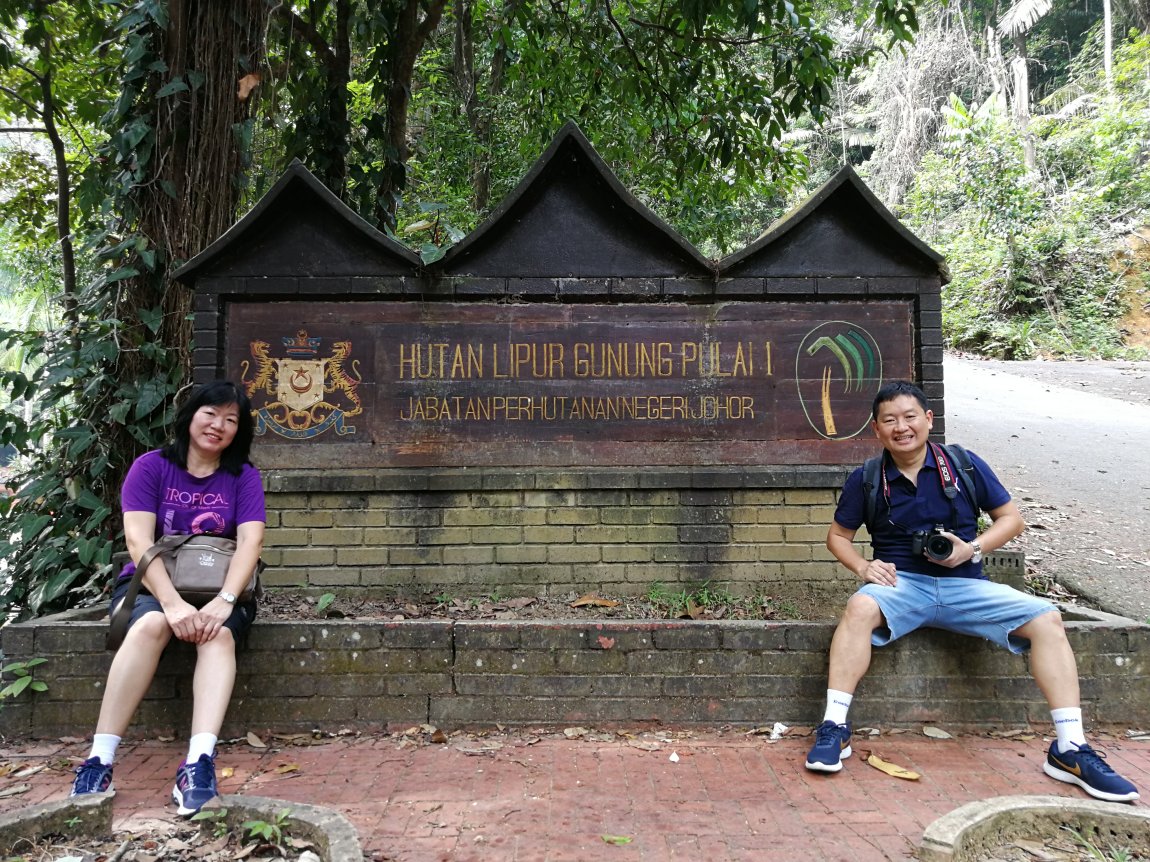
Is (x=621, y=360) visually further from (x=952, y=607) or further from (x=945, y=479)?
(x=952, y=607)

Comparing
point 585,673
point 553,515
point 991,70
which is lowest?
point 585,673

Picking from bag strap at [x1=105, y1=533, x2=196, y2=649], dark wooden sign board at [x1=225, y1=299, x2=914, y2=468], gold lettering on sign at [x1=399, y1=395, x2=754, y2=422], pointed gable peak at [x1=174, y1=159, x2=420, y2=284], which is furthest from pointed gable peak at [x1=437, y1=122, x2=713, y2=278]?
bag strap at [x1=105, y1=533, x2=196, y2=649]

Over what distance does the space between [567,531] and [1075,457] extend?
7088 millimetres

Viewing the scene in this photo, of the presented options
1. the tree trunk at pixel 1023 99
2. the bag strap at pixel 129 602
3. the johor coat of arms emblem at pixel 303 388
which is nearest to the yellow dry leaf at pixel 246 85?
the johor coat of arms emblem at pixel 303 388

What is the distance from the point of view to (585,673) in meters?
3.40

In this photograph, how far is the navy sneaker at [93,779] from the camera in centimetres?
264

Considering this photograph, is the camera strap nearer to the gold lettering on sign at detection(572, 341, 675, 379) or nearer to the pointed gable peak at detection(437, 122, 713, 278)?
the gold lettering on sign at detection(572, 341, 675, 379)

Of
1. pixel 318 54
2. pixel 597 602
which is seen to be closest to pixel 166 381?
pixel 597 602

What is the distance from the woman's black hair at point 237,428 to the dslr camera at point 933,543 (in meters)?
2.96

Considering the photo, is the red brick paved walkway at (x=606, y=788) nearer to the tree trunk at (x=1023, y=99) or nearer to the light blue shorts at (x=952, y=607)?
the light blue shorts at (x=952, y=607)

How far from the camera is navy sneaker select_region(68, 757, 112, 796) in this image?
2.64 metres

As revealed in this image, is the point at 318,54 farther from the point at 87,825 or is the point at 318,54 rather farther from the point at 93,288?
the point at 87,825

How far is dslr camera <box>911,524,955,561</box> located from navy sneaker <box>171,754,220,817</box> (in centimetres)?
291

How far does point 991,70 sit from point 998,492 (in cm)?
2732
